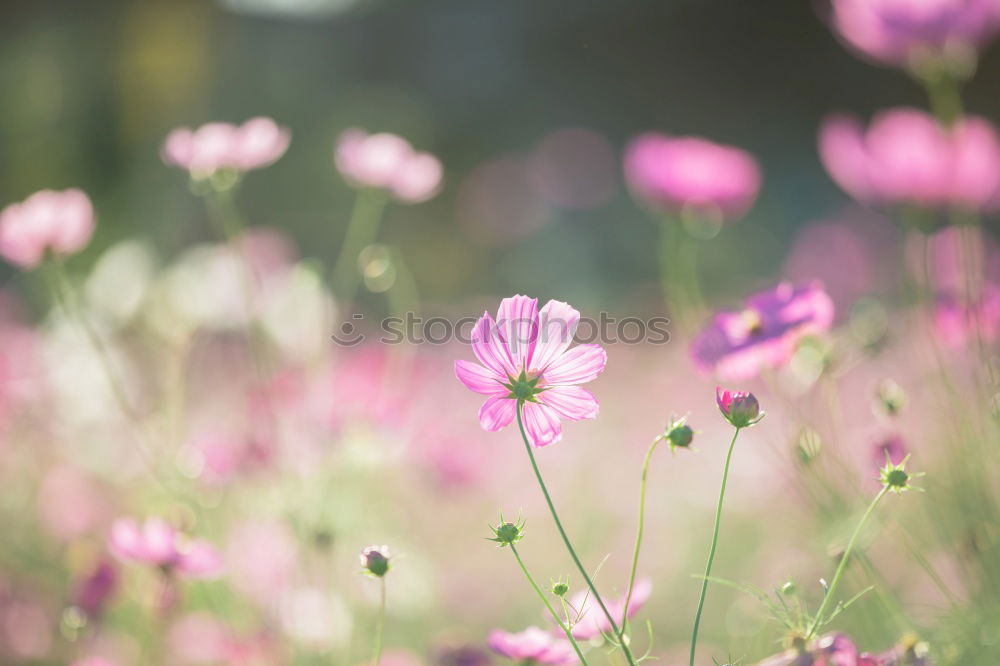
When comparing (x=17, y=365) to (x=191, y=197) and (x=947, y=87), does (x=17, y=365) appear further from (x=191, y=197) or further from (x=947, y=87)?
(x=191, y=197)

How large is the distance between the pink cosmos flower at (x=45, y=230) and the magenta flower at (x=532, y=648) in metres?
0.49

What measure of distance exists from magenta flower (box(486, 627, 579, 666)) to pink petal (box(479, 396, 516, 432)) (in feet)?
0.35

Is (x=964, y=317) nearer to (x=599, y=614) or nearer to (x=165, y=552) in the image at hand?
(x=599, y=614)

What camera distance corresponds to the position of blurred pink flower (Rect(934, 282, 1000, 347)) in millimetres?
732

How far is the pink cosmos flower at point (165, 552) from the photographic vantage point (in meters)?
0.65

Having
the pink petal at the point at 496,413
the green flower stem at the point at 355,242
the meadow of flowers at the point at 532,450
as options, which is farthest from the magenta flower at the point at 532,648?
the green flower stem at the point at 355,242

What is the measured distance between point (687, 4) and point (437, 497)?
3.11 metres

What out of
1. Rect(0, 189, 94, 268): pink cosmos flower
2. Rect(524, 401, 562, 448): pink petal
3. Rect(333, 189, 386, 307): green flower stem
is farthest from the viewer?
Rect(333, 189, 386, 307): green flower stem

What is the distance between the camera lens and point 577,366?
1.62ft

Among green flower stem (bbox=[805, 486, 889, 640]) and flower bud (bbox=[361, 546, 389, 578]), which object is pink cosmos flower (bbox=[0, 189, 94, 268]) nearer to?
flower bud (bbox=[361, 546, 389, 578])

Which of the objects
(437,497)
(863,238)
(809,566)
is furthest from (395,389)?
(863,238)

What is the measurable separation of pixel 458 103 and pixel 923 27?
3.04m

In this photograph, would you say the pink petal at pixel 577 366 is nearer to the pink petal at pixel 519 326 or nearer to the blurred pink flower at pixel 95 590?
the pink petal at pixel 519 326

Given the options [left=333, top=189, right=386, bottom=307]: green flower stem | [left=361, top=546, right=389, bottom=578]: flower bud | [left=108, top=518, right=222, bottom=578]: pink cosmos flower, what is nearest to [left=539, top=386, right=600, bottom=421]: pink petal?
[left=361, top=546, right=389, bottom=578]: flower bud
